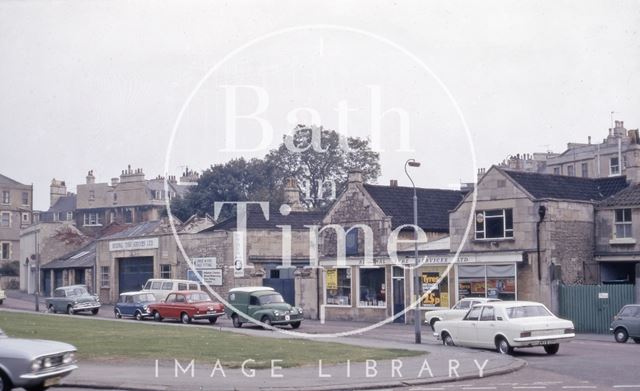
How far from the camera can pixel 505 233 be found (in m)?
45.6

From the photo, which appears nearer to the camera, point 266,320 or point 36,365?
point 36,365

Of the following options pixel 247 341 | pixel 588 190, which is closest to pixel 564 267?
pixel 588 190

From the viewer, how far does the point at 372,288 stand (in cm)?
5166

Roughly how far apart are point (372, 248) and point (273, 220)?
1210 centimetres

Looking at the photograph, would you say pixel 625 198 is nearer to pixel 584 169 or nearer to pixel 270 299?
pixel 270 299

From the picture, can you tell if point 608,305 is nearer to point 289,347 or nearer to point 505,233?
point 505,233

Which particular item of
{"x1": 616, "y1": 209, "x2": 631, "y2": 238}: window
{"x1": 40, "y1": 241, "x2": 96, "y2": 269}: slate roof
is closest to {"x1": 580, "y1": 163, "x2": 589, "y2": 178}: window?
{"x1": 40, "y1": 241, "x2": 96, "y2": 269}: slate roof

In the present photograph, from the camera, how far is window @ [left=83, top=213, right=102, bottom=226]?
121 m

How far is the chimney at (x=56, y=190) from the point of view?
131875 mm

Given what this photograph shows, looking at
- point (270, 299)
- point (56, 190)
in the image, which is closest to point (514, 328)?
point (270, 299)

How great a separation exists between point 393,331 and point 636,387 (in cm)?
2335

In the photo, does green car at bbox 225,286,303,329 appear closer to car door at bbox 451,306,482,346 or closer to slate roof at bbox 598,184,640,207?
car door at bbox 451,306,482,346

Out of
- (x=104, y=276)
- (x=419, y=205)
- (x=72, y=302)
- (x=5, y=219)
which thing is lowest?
(x=72, y=302)

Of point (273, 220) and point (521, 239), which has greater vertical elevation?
point (273, 220)
